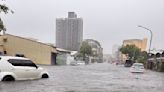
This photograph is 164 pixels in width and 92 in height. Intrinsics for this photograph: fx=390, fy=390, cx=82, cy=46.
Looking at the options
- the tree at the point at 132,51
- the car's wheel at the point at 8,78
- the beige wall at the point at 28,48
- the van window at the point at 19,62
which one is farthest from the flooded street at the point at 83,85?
the tree at the point at 132,51

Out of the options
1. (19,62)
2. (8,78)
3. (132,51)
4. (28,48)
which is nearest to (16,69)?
(8,78)

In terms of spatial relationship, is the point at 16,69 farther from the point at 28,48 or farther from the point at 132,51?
the point at 132,51

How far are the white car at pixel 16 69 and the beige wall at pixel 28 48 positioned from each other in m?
44.2

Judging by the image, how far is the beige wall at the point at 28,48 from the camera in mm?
72500

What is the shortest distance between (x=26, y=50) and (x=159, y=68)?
26213 millimetres

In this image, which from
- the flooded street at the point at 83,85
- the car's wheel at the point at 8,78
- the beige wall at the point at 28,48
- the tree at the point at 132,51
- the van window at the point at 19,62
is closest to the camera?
the flooded street at the point at 83,85

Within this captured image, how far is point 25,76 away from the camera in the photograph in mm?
27344

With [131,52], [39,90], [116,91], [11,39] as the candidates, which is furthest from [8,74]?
[131,52]

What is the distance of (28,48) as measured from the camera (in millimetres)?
75188

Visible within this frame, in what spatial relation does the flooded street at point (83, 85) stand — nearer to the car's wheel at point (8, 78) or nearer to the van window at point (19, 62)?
the car's wheel at point (8, 78)

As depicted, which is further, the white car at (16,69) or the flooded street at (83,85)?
the white car at (16,69)

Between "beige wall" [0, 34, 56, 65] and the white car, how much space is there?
44241 mm

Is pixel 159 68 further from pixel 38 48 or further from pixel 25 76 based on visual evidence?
pixel 25 76

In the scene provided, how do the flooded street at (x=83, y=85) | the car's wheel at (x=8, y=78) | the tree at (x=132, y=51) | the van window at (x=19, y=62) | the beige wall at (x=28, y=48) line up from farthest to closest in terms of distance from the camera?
the tree at (x=132, y=51)
the beige wall at (x=28, y=48)
the van window at (x=19, y=62)
the car's wheel at (x=8, y=78)
the flooded street at (x=83, y=85)
